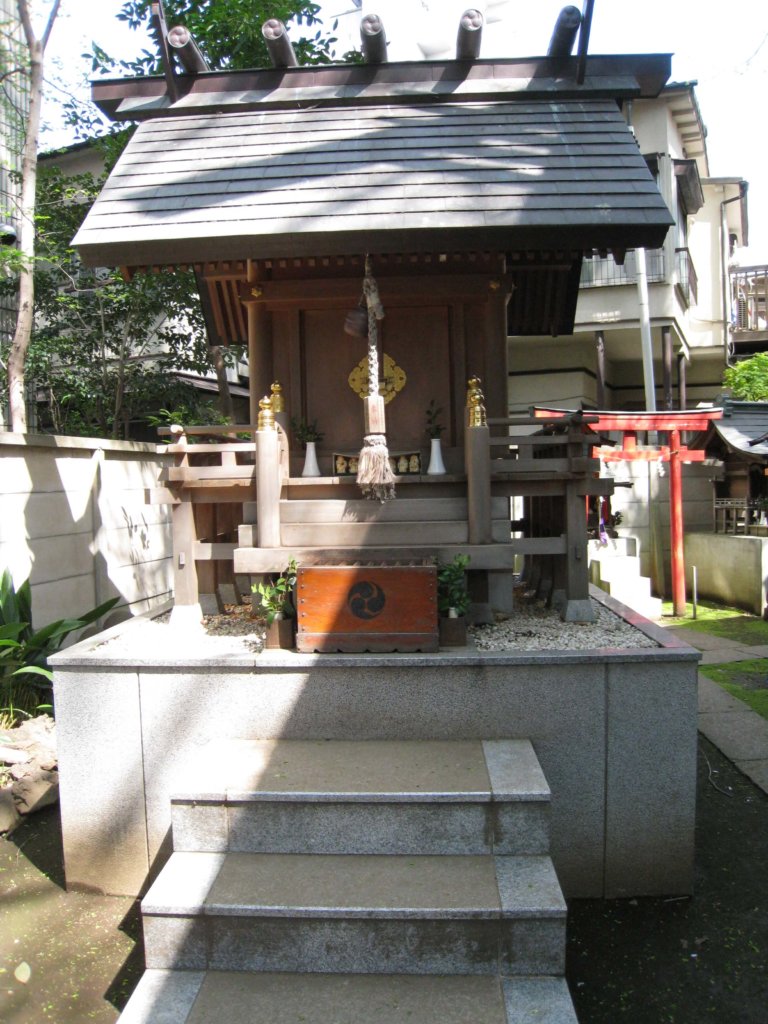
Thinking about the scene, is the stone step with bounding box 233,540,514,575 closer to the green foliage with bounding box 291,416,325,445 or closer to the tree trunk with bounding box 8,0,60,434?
the green foliage with bounding box 291,416,325,445

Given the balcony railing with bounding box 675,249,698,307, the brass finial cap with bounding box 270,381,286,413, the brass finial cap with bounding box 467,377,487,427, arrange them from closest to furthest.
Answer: the brass finial cap with bounding box 467,377,487,427 → the brass finial cap with bounding box 270,381,286,413 → the balcony railing with bounding box 675,249,698,307

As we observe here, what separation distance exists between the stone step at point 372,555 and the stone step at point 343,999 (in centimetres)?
272

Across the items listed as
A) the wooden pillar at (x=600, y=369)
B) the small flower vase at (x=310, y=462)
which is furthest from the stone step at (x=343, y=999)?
the wooden pillar at (x=600, y=369)

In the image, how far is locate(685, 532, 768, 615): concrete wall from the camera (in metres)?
13.2

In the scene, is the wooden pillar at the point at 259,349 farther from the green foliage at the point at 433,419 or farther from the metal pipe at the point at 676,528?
the metal pipe at the point at 676,528

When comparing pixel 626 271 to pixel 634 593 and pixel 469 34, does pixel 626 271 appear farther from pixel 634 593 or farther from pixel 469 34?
pixel 469 34

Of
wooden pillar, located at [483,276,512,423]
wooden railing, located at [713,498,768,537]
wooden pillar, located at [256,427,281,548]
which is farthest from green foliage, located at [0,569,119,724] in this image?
wooden railing, located at [713,498,768,537]

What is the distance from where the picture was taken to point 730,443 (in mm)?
14180

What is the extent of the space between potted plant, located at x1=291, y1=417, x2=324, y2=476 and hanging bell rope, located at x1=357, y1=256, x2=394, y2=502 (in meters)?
0.66

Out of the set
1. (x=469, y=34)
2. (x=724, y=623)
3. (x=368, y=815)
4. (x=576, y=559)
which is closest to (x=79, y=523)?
(x=576, y=559)

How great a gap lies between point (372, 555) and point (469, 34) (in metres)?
4.66

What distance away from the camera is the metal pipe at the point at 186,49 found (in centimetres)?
672

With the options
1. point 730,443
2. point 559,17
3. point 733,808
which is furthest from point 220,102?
point 730,443

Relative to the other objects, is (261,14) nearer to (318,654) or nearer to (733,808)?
(318,654)
